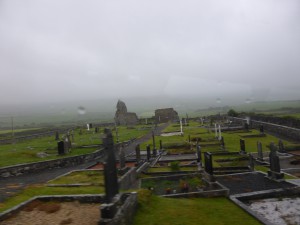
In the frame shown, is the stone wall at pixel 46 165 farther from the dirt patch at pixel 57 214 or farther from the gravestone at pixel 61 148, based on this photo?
the dirt patch at pixel 57 214

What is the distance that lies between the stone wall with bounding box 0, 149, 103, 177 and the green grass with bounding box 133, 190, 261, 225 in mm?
12528

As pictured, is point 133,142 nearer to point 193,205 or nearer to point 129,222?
point 193,205

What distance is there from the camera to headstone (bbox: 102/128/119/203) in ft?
28.7

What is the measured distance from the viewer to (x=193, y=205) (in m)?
11.6

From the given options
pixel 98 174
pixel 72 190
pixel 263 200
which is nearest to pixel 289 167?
pixel 263 200

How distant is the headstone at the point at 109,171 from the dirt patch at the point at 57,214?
843 mm

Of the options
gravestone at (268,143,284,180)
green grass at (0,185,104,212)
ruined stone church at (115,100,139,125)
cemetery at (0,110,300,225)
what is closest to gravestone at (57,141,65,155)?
cemetery at (0,110,300,225)

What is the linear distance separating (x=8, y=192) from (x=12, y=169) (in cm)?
645

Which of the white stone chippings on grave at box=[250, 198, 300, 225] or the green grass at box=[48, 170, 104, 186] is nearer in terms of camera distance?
the white stone chippings on grave at box=[250, 198, 300, 225]

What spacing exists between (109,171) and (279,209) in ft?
22.8

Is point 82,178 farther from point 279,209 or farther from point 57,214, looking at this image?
point 279,209

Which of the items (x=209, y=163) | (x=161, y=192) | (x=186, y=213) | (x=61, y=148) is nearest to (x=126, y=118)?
(x=61, y=148)

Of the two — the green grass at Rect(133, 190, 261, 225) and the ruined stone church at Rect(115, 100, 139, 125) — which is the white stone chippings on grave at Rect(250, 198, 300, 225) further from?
the ruined stone church at Rect(115, 100, 139, 125)

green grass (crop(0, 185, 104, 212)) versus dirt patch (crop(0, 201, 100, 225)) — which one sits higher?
dirt patch (crop(0, 201, 100, 225))
